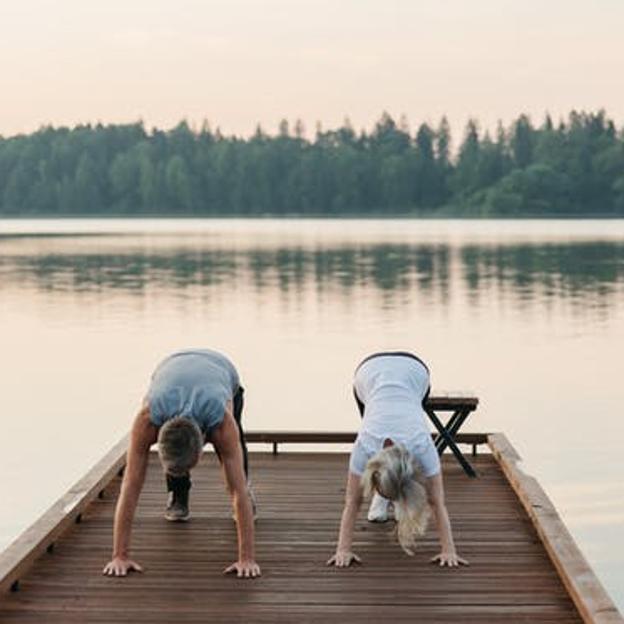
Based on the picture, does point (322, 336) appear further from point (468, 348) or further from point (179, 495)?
point (179, 495)

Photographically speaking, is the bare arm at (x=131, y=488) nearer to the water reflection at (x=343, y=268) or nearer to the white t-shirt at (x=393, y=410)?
the white t-shirt at (x=393, y=410)

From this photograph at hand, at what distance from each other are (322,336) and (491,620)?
25906 millimetres

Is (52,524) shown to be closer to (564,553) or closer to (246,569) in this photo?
(246,569)

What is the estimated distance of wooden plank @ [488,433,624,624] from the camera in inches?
267

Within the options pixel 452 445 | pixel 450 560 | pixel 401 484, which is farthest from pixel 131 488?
pixel 452 445

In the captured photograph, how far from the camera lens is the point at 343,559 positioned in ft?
26.3

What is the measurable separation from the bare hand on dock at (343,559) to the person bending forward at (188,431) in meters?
0.50

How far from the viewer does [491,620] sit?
6996 mm

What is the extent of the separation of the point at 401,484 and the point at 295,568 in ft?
3.61

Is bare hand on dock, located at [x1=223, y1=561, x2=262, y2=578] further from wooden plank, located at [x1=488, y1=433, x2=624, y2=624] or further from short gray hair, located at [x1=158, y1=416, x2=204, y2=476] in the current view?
wooden plank, located at [x1=488, y1=433, x2=624, y2=624]

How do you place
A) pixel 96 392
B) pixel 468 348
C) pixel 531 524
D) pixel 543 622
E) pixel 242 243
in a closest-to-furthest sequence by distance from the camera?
1. pixel 543 622
2. pixel 531 524
3. pixel 96 392
4. pixel 468 348
5. pixel 242 243

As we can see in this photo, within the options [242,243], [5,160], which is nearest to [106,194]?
[5,160]

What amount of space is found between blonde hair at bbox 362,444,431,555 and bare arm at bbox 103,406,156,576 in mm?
1203

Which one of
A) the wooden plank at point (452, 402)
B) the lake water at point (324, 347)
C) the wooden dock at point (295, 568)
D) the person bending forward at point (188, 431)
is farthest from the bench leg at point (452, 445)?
the person bending forward at point (188, 431)
